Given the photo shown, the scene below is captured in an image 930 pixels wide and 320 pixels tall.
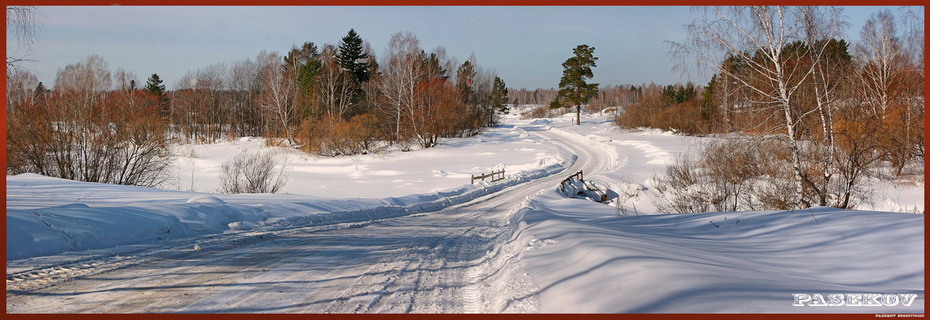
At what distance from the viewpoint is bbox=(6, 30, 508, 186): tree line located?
66.7 feet

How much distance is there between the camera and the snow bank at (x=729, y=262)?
4.29m

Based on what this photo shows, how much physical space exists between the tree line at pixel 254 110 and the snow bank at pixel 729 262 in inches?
436

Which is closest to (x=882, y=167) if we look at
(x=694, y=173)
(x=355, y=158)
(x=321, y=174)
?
(x=694, y=173)

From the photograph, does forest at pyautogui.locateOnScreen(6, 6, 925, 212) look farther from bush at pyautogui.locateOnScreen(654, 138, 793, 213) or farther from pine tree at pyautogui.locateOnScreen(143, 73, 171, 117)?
pine tree at pyautogui.locateOnScreen(143, 73, 171, 117)

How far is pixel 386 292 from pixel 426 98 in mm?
46789

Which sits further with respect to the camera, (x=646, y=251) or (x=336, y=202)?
(x=336, y=202)

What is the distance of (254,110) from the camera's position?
74188 mm

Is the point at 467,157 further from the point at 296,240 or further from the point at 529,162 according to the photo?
the point at 296,240

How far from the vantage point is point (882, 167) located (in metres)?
19.5

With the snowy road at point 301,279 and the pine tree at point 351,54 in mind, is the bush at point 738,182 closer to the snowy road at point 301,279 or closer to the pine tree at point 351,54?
the snowy road at point 301,279

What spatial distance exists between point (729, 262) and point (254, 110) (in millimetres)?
78126

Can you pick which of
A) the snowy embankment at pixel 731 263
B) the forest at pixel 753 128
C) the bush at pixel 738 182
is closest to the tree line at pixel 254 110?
the forest at pixel 753 128

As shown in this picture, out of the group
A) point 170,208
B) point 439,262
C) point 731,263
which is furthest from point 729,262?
point 170,208

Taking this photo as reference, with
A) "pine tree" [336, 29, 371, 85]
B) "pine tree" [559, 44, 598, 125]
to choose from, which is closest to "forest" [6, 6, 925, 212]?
"pine tree" [336, 29, 371, 85]
